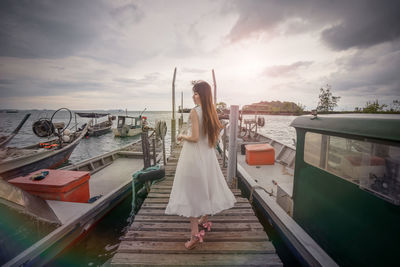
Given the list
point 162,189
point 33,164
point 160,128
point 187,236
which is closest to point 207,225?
point 187,236

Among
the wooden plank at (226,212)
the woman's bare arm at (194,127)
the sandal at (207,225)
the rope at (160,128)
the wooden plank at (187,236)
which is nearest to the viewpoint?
the woman's bare arm at (194,127)

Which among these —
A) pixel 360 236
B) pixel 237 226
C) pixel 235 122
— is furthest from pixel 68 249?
pixel 360 236

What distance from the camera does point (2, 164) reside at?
24.5ft

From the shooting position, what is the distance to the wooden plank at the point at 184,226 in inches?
120

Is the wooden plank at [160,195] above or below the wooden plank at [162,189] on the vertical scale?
below

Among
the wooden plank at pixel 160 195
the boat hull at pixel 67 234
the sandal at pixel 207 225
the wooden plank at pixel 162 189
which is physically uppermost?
the sandal at pixel 207 225

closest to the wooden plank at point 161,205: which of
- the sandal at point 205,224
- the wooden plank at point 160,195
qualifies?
the wooden plank at point 160,195

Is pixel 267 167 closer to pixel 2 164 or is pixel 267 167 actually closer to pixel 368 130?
pixel 368 130

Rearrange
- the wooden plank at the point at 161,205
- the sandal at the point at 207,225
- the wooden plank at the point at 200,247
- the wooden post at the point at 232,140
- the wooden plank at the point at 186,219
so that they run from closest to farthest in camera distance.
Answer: the wooden plank at the point at 200,247, the sandal at the point at 207,225, the wooden plank at the point at 186,219, the wooden plank at the point at 161,205, the wooden post at the point at 232,140

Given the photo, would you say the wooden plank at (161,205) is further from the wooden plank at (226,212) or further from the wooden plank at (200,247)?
the wooden plank at (200,247)

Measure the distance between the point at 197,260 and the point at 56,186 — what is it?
3378 mm

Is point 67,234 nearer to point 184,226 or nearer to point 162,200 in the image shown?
point 162,200

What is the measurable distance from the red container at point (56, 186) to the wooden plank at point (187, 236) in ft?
6.43

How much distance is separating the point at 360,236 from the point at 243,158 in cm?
684
